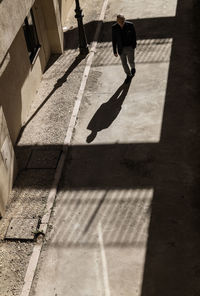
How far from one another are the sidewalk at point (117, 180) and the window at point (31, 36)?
36.5 inches

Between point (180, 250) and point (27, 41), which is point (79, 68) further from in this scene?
point (180, 250)

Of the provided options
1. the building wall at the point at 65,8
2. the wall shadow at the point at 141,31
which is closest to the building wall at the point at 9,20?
the wall shadow at the point at 141,31

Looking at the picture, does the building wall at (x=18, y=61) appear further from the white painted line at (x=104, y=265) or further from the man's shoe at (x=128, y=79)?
the man's shoe at (x=128, y=79)

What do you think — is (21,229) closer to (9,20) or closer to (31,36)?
(9,20)

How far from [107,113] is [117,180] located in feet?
8.22

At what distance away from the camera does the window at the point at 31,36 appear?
11.0 meters

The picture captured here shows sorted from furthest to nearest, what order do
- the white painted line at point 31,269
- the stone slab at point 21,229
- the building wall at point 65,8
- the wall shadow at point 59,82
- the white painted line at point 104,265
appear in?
the building wall at point 65,8, the wall shadow at point 59,82, the stone slab at point 21,229, the white painted line at point 31,269, the white painted line at point 104,265

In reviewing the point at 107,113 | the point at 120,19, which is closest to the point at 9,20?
the point at 120,19

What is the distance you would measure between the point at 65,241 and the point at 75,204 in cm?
91

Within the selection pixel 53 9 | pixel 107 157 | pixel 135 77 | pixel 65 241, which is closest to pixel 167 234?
pixel 65 241

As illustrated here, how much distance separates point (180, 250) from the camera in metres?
6.97

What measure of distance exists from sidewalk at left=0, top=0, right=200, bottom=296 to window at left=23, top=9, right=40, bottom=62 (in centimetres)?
93

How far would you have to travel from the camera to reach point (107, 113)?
10.3m

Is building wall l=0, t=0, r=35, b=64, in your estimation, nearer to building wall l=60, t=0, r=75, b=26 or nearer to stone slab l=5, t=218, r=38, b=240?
stone slab l=5, t=218, r=38, b=240
